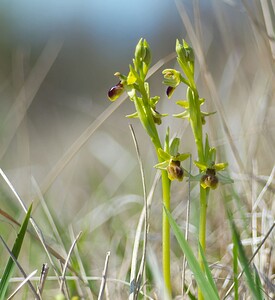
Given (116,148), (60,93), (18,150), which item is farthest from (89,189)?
(60,93)

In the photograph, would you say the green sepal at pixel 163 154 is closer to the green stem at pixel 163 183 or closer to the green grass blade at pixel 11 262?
the green stem at pixel 163 183

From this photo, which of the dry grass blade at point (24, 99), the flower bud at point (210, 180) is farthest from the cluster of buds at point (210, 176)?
the dry grass blade at point (24, 99)

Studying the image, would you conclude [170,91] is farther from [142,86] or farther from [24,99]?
[24,99]

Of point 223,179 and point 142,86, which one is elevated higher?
point 142,86

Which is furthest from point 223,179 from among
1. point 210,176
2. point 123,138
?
point 123,138

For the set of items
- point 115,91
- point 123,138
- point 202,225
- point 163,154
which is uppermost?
point 115,91

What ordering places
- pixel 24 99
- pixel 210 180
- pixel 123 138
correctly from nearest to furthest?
pixel 210 180 < pixel 24 99 < pixel 123 138

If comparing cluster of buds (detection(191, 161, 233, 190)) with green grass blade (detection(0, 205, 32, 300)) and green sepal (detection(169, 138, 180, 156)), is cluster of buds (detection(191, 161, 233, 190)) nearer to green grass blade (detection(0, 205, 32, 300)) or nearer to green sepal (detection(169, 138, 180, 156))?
green sepal (detection(169, 138, 180, 156))

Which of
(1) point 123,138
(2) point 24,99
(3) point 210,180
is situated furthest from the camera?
(1) point 123,138
